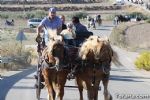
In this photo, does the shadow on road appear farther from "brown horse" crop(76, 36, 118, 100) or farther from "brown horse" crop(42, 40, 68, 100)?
"brown horse" crop(42, 40, 68, 100)

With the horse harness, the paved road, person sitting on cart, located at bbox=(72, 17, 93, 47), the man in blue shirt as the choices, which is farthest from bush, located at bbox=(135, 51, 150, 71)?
the horse harness

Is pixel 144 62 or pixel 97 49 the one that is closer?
pixel 97 49

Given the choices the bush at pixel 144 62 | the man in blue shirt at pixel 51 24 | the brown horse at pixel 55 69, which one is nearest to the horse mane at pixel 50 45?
the brown horse at pixel 55 69

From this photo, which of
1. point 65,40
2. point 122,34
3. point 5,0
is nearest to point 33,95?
point 65,40

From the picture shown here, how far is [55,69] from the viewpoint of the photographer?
14.6 metres

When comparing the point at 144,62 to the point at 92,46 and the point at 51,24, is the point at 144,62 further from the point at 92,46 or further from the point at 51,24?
the point at 92,46

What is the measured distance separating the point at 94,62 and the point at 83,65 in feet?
1.17

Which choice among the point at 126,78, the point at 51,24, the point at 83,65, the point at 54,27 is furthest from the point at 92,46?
the point at 126,78

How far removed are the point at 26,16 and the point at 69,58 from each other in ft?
362

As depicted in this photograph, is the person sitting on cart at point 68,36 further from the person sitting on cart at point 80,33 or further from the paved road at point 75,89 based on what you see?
the paved road at point 75,89

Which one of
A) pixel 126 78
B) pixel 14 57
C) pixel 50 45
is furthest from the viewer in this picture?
pixel 14 57

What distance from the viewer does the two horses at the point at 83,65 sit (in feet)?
48.0

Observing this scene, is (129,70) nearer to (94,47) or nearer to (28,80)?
(28,80)

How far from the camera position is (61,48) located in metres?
14.6
